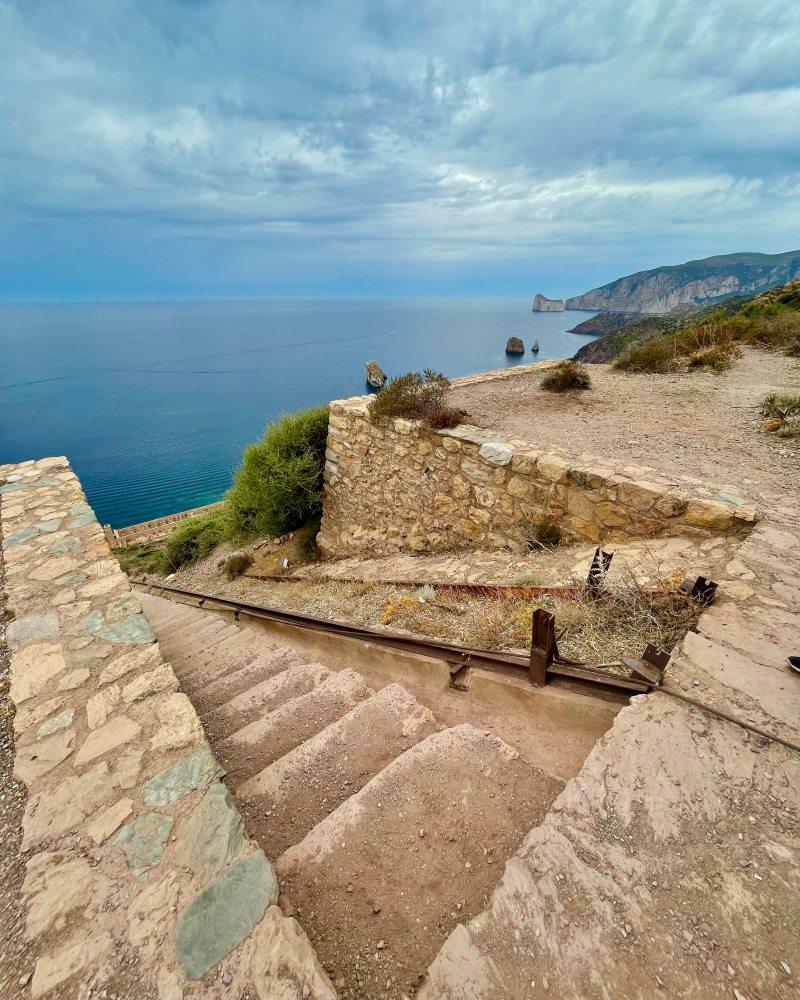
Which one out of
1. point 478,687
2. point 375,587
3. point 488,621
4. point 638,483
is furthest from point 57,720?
point 638,483

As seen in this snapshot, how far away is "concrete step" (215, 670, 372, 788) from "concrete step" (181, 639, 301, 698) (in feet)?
2.88

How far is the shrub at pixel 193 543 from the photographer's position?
15500mm

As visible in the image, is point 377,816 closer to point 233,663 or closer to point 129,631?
point 129,631

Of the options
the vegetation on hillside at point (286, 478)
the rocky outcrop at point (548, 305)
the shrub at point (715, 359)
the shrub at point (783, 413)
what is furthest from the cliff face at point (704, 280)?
the vegetation on hillside at point (286, 478)

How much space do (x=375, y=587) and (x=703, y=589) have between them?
394 cm

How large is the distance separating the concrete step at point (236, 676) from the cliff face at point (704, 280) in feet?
320

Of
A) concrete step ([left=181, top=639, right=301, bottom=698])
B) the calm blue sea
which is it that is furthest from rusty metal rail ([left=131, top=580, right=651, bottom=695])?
the calm blue sea

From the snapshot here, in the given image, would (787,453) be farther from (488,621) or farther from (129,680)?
(129,680)

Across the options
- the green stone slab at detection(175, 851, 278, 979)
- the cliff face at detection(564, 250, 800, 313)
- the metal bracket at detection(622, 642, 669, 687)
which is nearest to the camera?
the green stone slab at detection(175, 851, 278, 979)

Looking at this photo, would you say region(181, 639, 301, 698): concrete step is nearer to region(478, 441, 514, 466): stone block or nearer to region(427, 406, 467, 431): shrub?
region(478, 441, 514, 466): stone block

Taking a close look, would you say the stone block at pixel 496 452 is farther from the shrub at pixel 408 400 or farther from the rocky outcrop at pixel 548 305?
the rocky outcrop at pixel 548 305

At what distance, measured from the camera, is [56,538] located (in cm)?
464

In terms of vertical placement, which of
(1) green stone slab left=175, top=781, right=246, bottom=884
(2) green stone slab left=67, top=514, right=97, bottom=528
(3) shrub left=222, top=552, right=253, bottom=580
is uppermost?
(1) green stone slab left=175, top=781, right=246, bottom=884

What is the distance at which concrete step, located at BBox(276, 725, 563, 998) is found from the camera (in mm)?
1552
